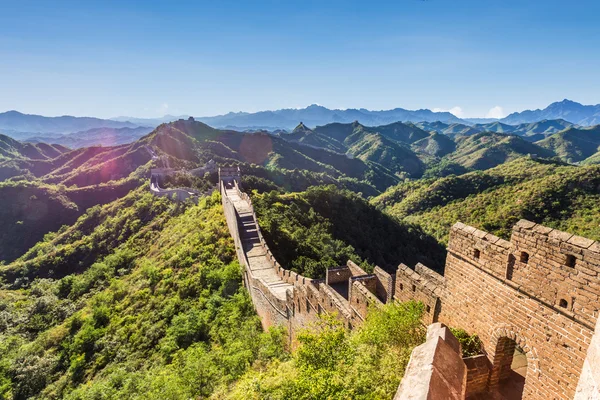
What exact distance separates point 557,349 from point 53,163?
144121 millimetres

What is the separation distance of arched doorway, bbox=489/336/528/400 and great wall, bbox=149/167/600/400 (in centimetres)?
2

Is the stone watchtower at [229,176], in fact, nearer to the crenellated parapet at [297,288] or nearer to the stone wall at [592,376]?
the crenellated parapet at [297,288]

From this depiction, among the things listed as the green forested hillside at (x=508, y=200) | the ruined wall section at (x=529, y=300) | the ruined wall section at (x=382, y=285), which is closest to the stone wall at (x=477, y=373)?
the ruined wall section at (x=529, y=300)

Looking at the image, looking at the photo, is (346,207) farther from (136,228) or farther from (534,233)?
(534,233)

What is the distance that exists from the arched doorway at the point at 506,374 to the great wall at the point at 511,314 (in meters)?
0.02

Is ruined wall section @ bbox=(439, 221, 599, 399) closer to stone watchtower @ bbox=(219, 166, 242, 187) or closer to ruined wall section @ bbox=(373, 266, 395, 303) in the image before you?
ruined wall section @ bbox=(373, 266, 395, 303)

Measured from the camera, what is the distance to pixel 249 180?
156ft

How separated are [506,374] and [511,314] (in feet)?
5.71

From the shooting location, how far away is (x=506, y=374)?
23.4 feet

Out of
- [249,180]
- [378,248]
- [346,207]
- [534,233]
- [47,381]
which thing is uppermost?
[534,233]

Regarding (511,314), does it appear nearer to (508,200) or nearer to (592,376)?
(592,376)

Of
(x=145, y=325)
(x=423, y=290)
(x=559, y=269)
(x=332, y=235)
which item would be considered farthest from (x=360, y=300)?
(x=332, y=235)

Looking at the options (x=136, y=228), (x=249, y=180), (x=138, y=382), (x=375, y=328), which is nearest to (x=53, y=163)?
(x=136, y=228)

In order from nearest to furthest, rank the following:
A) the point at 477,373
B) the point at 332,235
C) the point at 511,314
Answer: the point at 511,314 → the point at 477,373 → the point at 332,235
